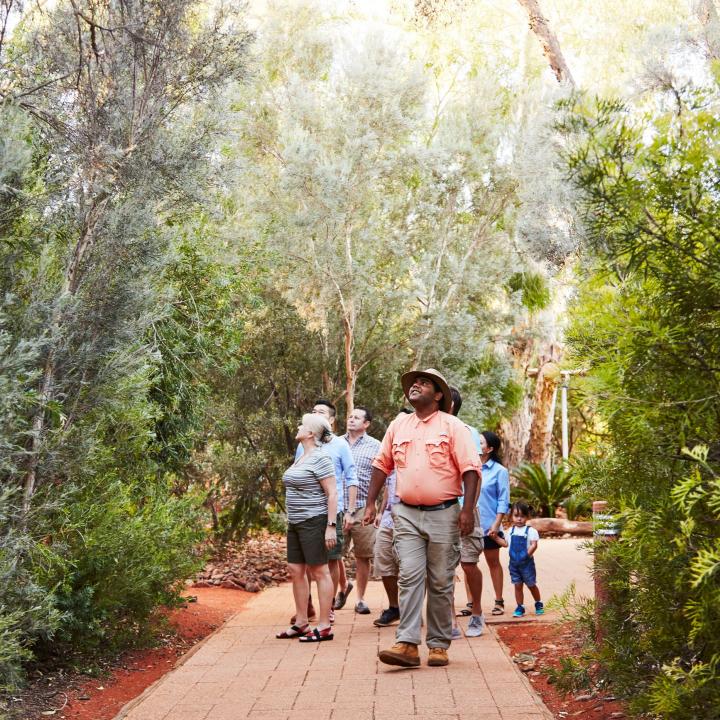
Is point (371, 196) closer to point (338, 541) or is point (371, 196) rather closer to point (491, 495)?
point (491, 495)

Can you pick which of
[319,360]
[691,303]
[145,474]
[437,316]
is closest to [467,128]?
[437,316]

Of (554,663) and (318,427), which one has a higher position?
(318,427)

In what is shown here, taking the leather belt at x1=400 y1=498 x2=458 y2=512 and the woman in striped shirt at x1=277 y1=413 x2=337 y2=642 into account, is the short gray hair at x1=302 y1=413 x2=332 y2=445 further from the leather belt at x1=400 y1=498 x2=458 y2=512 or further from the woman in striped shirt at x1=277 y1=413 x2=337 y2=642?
the leather belt at x1=400 y1=498 x2=458 y2=512

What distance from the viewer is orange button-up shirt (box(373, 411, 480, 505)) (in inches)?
285

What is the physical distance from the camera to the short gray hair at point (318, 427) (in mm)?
8547

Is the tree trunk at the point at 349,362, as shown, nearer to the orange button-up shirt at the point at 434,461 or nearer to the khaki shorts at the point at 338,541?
the khaki shorts at the point at 338,541

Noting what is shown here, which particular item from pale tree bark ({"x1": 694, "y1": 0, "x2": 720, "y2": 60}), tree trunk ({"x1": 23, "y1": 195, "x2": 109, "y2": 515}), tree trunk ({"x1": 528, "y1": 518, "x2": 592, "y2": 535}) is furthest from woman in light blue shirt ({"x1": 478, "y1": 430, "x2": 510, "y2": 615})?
tree trunk ({"x1": 528, "y1": 518, "x2": 592, "y2": 535})

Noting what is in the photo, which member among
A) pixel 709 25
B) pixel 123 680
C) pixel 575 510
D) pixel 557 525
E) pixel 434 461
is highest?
pixel 709 25

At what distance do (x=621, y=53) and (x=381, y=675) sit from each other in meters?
14.6

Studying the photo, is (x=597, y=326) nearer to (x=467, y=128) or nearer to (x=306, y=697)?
(x=306, y=697)

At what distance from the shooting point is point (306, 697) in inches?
257

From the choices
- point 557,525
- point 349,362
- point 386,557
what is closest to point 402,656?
point 386,557

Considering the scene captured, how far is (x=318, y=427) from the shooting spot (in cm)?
857

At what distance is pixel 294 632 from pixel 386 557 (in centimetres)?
106
